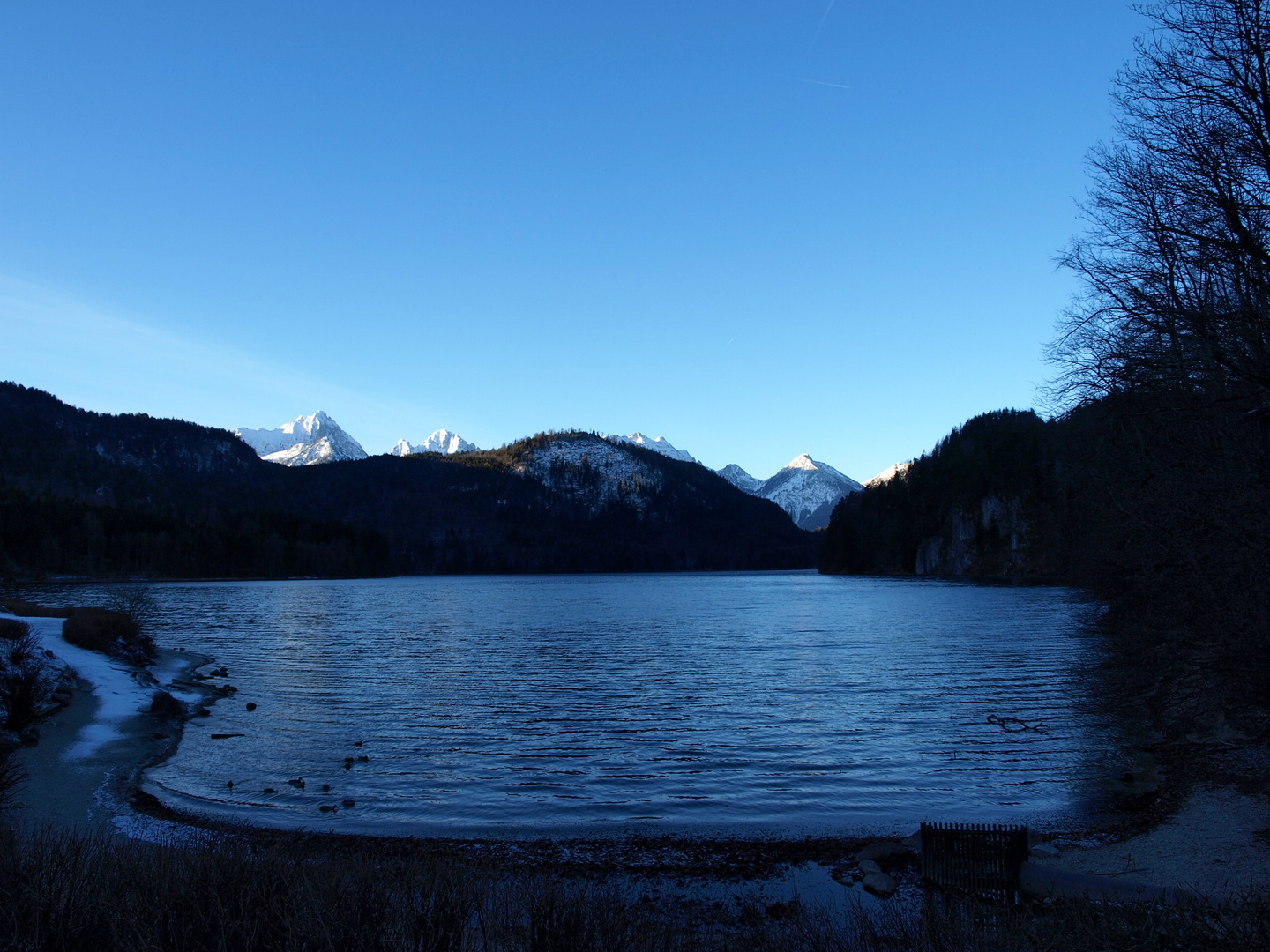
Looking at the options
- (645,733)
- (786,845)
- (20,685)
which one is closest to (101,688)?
(20,685)

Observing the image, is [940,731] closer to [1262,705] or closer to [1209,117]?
[1262,705]

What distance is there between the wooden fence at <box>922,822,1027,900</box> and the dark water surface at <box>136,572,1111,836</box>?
2.85 meters

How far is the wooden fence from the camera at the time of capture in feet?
39.5

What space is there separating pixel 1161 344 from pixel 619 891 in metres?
17.4

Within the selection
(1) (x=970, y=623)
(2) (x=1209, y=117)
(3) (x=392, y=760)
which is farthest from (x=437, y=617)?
(2) (x=1209, y=117)

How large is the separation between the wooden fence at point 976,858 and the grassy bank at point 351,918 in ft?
10.9

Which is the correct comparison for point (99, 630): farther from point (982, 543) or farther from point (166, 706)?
point (982, 543)

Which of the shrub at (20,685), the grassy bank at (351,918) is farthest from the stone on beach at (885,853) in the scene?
the shrub at (20,685)

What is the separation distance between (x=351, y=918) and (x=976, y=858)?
10.1 m

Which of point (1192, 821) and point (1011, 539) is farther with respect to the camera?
point (1011, 539)

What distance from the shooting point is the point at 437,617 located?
76688 millimetres

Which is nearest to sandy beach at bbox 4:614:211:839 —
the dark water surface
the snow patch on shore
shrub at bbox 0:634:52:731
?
the snow patch on shore

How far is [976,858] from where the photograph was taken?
12.2 m

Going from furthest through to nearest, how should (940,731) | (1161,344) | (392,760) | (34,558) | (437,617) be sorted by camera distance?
1. (34,558)
2. (437,617)
3. (940,731)
4. (392,760)
5. (1161,344)
